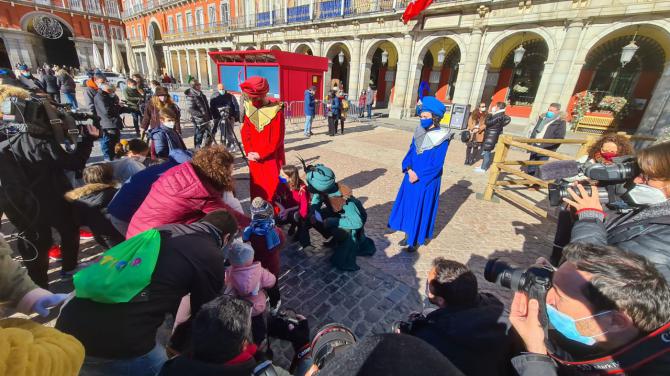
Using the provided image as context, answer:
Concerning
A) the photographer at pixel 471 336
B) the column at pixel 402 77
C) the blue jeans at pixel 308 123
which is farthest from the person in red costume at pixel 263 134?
the column at pixel 402 77

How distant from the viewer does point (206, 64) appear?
31406 millimetres

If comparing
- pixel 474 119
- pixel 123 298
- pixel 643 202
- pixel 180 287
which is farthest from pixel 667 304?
pixel 474 119

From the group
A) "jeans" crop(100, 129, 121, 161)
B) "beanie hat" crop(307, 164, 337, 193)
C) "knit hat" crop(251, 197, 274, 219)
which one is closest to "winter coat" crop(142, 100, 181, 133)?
"jeans" crop(100, 129, 121, 161)

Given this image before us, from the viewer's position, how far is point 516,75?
14016 mm

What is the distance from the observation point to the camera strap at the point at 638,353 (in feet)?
3.36

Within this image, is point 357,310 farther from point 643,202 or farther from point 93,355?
point 643,202

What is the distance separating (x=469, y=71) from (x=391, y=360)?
14.4 meters

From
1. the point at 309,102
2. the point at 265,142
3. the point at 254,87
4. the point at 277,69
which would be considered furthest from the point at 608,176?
the point at 277,69

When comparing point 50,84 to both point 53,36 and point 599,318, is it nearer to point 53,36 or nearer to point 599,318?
point 599,318

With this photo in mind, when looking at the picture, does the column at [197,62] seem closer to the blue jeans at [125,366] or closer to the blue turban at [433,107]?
the blue turban at [433,107]

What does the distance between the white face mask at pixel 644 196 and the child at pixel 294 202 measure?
2908mm

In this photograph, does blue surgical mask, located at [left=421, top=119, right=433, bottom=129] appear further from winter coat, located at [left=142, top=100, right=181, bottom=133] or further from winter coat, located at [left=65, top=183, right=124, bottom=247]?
winter coat, located at [left=142, top=100, right=181, bottom=133]

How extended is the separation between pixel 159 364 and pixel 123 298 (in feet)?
1.76

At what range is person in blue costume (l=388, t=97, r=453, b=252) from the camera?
344cm
